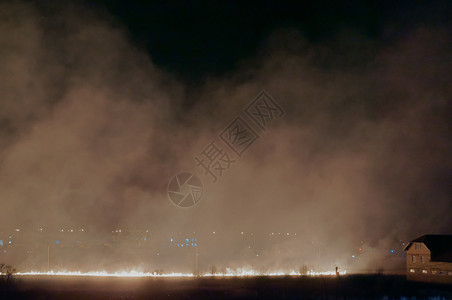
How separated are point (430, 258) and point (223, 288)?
19725mm

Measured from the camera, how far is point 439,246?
36.3 metres

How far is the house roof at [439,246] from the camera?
3450 cm

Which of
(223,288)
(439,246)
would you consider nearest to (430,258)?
(439,246)

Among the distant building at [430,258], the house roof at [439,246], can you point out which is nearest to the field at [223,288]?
the distant building at [430,258]

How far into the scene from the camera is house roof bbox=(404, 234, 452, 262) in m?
34.5

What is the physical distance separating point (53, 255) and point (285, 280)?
3441cm

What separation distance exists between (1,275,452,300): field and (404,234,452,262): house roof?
634 cm

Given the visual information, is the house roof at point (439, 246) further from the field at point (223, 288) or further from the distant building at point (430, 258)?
the field at point (223, 288)

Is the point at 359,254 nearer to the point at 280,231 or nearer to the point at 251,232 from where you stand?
the point at 280,231

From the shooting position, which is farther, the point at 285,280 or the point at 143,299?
the point at 285,280

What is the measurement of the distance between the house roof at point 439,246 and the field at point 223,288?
6.34 m

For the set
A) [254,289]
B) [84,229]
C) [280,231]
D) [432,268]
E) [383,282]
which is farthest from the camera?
[84,229]

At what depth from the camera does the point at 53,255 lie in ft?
170

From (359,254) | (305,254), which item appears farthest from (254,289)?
(359,254)
